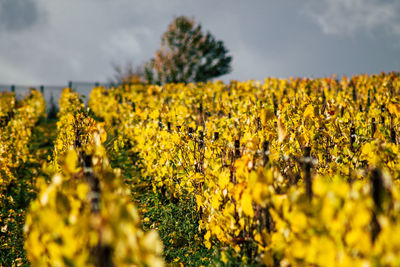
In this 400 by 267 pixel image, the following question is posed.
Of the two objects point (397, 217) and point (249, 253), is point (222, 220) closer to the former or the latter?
point (249, 253)

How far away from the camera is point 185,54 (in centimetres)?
3494

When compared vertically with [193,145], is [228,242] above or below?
below

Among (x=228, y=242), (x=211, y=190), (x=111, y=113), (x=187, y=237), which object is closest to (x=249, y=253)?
(x=228, y=242)

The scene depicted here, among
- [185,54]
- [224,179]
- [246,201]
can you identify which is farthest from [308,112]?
[185,54]

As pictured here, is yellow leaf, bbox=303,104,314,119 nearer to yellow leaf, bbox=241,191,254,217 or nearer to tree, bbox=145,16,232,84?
yellow leaf, bbox=241,191,254,217

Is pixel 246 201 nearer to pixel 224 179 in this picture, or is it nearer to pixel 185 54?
pixel 224 179

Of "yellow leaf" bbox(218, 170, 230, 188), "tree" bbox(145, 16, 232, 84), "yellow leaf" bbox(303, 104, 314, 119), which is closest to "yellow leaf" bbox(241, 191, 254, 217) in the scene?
"yellow leaf" bbox(218, 170, 230, 188)

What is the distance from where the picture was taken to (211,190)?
8.41 ft

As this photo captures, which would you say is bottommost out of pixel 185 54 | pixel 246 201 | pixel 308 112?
pixel 246 201

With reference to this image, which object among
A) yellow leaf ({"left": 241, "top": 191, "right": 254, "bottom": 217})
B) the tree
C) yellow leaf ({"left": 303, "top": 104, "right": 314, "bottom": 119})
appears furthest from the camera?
the tree

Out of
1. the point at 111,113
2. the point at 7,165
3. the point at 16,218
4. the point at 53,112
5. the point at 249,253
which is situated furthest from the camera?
the point at 53,112

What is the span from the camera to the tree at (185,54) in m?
32.3

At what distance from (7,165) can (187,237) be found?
11.8ft

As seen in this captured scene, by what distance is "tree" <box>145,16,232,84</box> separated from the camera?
3234cm
